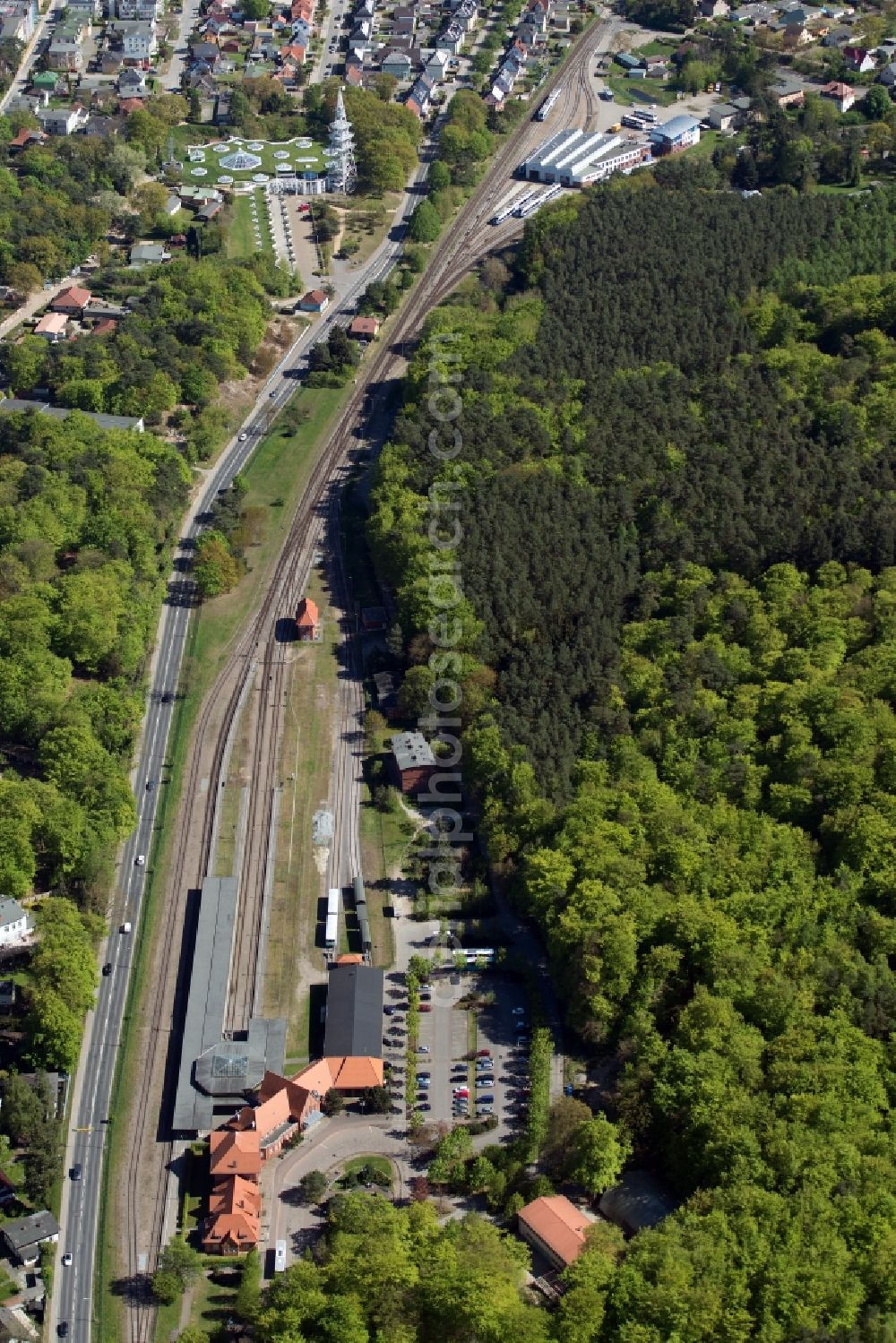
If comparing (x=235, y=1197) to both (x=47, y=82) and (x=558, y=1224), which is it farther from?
(x=47, y=82)

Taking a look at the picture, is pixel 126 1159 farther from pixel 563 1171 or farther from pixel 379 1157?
pixel 563 1171

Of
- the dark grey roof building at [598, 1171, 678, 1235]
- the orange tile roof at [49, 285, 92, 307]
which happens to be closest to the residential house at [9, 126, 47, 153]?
the orange tile roof at [49, 285, 92, 307]

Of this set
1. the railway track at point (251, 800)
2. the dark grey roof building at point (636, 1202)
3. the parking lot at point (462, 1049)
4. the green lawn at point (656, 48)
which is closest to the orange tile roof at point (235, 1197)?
the railway track at point (251, 800)

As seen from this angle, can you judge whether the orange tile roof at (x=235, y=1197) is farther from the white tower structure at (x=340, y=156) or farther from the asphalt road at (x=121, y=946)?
the white tower structure at (x=340, y=156)

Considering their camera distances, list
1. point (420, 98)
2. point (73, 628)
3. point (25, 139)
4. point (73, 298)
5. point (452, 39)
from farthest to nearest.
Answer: point (452, 39) → point (420, 98) → point (25, 139) → point (73, 298) → point (73, 628)

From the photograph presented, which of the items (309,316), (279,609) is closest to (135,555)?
(279,609)

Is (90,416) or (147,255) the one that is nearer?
(90,416)

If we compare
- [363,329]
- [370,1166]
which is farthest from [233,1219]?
[363,329]
